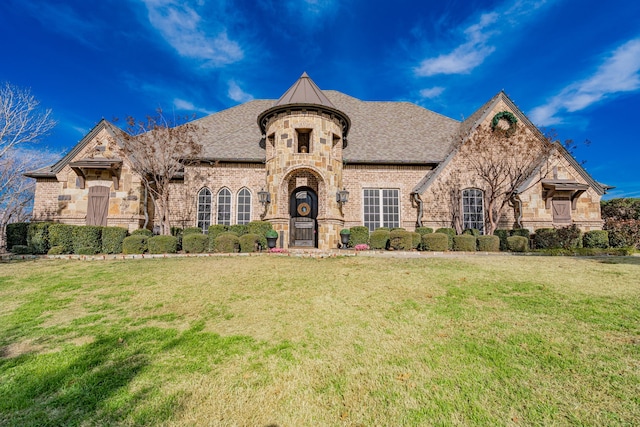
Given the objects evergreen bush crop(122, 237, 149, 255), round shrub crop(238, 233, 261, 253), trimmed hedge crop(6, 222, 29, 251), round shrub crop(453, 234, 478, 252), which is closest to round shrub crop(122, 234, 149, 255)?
evergreen bush crop(122, 237, 149, 255)

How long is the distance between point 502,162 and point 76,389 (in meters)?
19.5

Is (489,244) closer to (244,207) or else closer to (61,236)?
(244,207)

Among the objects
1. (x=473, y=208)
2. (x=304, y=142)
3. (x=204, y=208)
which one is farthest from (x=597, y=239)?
(x=204, y=208)

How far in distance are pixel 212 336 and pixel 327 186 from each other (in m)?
11.6

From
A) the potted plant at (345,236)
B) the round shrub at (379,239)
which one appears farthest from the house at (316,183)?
the round shrub at (379,239)

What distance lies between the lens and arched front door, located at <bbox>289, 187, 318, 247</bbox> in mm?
16859

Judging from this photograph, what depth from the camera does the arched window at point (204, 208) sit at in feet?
58.3

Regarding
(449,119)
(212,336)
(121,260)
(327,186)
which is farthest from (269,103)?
(212,336)

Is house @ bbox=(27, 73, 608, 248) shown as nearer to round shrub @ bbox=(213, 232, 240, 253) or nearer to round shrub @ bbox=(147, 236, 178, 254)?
round shrub @ bbox=(213, 232, 240, 253)

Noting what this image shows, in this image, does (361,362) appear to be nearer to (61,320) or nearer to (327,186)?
(61,320)

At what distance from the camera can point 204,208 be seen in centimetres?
1781

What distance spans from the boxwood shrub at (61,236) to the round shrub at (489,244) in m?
18.7

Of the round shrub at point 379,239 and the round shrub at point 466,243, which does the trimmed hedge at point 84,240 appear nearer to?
the round shrub at point 379,239

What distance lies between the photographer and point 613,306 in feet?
17.4
